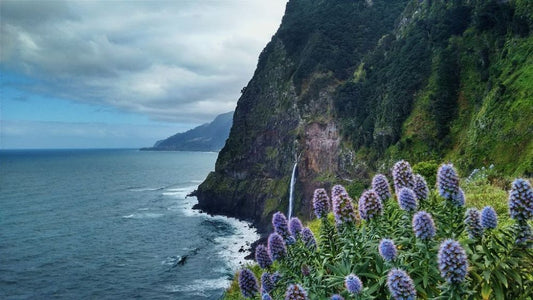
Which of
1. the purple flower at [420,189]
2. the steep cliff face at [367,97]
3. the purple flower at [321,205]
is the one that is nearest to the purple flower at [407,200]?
the purple flower at [420,189]

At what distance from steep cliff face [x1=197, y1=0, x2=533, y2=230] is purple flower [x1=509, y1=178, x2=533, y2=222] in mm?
41800

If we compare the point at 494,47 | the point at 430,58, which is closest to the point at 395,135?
the point at 430,58

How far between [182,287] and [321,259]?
182ft

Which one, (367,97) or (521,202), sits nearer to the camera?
(521,202)

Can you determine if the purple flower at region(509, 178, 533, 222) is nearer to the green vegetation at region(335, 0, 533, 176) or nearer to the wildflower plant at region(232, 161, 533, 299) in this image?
the wildflower plant at region(232, 161, 533, 299)

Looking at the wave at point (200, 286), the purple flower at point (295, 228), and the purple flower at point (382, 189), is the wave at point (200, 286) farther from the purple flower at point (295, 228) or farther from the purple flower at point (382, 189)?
the purple flower at point (382, 189)

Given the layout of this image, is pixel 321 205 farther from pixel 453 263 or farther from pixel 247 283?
pixel 453 263

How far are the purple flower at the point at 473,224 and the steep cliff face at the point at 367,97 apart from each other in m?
41.7

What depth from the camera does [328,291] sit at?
753 centimetres

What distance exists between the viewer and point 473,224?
645cm

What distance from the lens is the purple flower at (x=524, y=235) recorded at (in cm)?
607

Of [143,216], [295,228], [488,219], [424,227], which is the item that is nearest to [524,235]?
[488,219]

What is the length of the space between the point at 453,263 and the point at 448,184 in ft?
5.57

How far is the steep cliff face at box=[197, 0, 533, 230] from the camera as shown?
2322 inches
